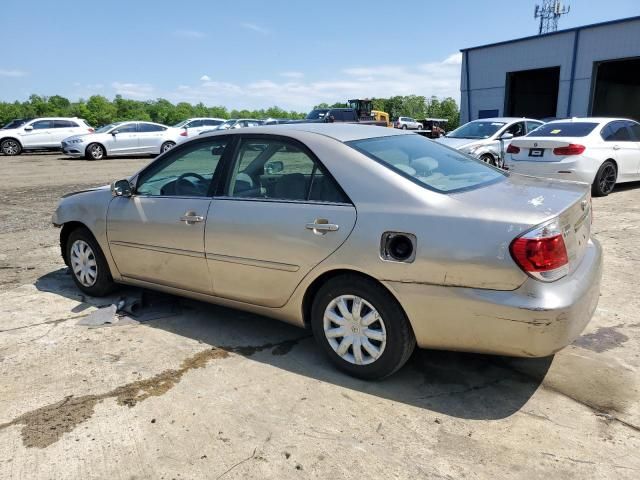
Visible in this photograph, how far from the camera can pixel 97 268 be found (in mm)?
4578

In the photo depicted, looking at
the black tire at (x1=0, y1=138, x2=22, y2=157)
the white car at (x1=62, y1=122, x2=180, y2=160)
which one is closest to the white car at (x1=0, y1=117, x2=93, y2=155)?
the black tire at (x1=0, y1=138, x2=22, y2=157)

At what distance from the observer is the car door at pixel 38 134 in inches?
894

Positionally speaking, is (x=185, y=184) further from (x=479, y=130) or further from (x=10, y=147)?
(x=10, y=147)

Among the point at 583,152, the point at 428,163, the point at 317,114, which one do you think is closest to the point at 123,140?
the point at 317,114

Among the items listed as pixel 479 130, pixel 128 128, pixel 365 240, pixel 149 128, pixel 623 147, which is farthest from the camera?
pixel 149 128

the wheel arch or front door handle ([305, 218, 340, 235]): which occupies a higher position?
front door handle ([305, 218, 340, 235])

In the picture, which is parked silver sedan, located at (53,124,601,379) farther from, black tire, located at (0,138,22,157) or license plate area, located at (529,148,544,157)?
black tire, located at (0,138,22,157)

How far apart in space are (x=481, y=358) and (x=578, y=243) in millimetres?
1024

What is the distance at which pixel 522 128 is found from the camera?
11.6 meters

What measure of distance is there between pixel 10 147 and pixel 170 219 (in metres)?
22.8

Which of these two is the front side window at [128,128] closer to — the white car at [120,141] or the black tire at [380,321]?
the white car at [120,141]

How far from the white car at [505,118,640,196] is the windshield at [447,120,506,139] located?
1.33 m

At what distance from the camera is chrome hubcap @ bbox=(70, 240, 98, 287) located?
4.63 m

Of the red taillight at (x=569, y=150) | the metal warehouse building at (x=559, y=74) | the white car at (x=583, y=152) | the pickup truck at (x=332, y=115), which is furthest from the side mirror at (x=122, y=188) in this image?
the metal warehouse building at (x=559, y=74)
